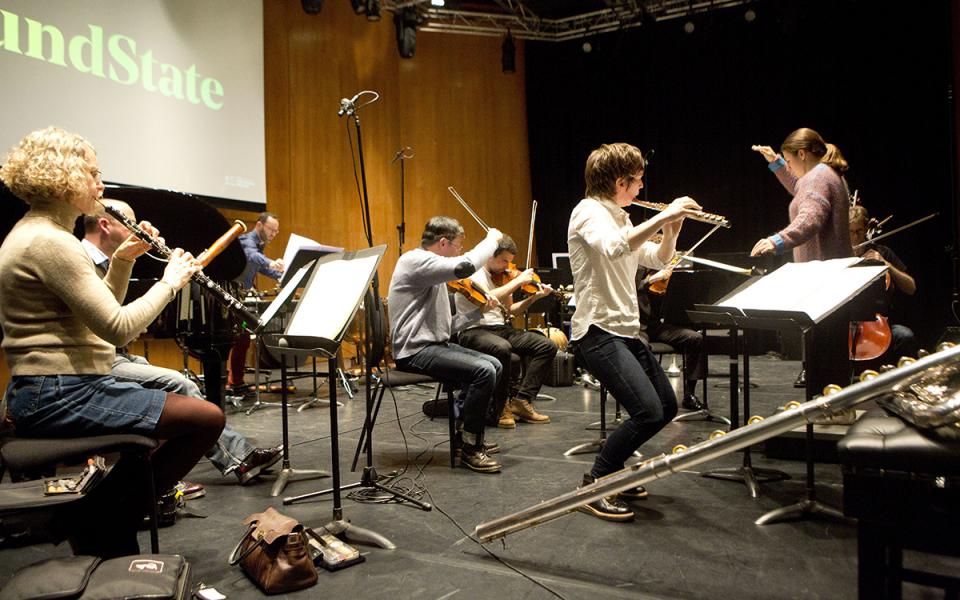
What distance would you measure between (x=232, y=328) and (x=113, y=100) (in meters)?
2.82

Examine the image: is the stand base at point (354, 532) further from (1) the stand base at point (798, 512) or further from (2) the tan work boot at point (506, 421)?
(2) the tan work boot at point (506, 421)

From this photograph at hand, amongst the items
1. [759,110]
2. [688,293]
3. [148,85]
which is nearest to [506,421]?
[688,293]

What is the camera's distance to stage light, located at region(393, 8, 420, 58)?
8734mm

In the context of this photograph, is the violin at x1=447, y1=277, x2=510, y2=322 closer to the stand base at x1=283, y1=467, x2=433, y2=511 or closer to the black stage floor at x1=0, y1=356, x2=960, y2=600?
the black stage floor at x1=0, y1=356, x2=960, y2=600

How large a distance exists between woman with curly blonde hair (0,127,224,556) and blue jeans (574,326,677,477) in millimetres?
1587

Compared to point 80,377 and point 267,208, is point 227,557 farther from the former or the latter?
point 267,208

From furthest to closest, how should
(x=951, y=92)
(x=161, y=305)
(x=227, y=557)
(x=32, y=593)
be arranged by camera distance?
(x=951, y=92)
(x=227, y=557)
(x=161, y=305)
(x=32, y=593)

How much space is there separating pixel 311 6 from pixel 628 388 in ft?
21.6

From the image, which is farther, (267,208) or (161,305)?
(267,208)

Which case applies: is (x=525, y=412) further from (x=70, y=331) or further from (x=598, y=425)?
(x=70, y=331)

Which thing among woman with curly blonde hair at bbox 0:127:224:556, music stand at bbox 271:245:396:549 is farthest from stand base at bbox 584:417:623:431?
woman with curly blonde hair at bbox 0:127:224:556

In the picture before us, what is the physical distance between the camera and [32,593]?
5.36 feet

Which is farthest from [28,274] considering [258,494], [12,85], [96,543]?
[12,85]

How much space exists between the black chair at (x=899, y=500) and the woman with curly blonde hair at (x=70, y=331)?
2.00 meters
